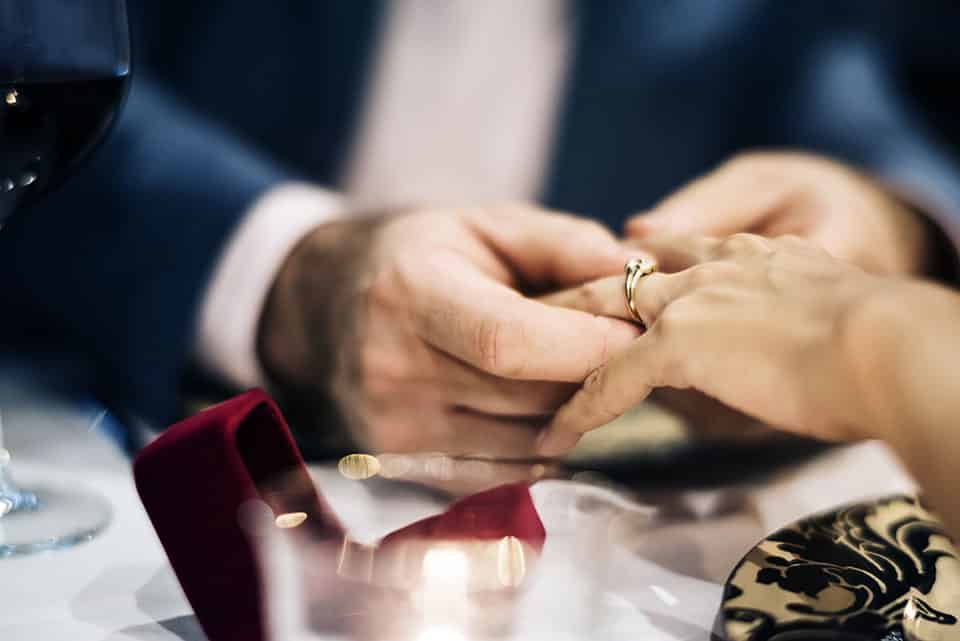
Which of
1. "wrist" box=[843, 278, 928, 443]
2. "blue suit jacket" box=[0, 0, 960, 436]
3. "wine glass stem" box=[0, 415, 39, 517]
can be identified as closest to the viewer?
"wrist" box=[843, 278, 928, 443]

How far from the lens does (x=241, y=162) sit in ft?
1.31

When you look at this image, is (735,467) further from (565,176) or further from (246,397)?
(565,176)

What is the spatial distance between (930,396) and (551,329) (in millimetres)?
81

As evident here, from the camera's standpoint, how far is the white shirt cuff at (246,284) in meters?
0.36

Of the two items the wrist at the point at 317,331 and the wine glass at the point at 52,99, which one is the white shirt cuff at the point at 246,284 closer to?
the wrist at the point at 317,331

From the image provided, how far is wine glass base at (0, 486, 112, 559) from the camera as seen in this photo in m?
0.23

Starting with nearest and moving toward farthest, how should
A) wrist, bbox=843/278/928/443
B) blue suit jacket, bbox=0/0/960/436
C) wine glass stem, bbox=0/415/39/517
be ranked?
wrist, bbox=843/278/928/443
wine glass stem, bbox=0/415/39/517
blue suit jacket, bbox=0/0/960/436

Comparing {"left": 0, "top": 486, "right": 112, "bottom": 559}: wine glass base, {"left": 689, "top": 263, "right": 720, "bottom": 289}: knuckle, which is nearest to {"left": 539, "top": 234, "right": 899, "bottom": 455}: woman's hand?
{"left": 689, "top": 263, "right": 720, "bottom": 289}: knuckle

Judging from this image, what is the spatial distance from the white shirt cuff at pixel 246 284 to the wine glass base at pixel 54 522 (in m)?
0.09

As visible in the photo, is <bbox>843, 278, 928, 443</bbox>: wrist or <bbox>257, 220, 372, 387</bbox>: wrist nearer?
<bbox>843, 278, 928, 443</bbox>: wrist

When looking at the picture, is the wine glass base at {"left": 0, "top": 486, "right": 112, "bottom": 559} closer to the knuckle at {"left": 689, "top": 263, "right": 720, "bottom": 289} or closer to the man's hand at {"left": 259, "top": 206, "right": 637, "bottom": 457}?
the man's hand at {"left": 259, "top": 206, "right": 637, "bottom": 457}

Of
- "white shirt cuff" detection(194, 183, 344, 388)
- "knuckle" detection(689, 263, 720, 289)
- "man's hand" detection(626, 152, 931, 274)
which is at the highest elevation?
"knuckle" detection(689, 263, 720, 289)

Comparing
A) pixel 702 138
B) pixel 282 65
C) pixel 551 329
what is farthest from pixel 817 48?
pixel 551 329

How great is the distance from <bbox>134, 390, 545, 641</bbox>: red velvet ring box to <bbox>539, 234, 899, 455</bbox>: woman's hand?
0.22 ft
